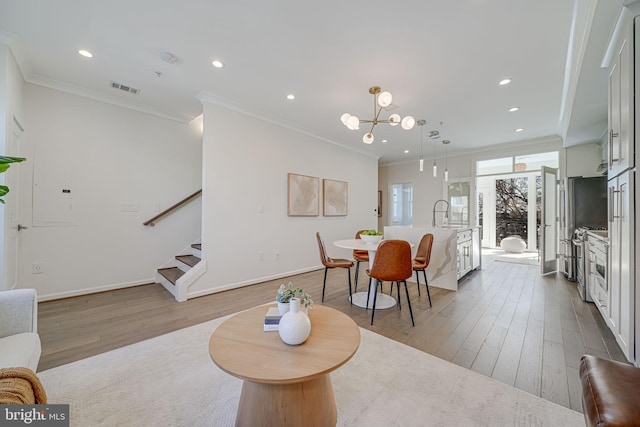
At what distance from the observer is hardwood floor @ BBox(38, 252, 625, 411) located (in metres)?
1.86

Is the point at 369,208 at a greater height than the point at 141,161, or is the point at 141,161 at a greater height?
the point at 141,161

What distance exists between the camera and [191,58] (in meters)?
2.60

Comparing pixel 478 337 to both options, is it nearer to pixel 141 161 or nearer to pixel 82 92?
pixel 141 161

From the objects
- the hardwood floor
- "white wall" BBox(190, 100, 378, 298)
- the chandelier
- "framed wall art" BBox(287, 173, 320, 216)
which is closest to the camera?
the hardwood floor

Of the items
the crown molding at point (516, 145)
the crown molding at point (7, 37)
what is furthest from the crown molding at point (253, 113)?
the crown molding at point (516, 145)

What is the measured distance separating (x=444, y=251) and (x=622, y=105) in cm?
241

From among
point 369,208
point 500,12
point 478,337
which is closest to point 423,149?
point 369,208

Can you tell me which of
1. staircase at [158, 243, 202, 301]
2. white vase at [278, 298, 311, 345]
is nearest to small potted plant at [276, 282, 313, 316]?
white vase at [278, 298, 311, 345]

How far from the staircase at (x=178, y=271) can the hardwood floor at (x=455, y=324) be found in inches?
4.4

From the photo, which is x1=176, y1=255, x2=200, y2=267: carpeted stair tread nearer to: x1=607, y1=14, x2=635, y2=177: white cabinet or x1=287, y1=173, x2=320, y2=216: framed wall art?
x1=287, y1=173, x2=320, y2=216: framed wall art

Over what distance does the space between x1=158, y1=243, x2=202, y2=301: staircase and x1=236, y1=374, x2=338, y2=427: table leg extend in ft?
8.01

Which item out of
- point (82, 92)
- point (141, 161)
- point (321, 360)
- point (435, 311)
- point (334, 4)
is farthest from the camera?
point (141, 161)

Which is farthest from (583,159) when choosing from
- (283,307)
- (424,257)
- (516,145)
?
(283,307)

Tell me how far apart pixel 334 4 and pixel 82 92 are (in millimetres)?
3635
